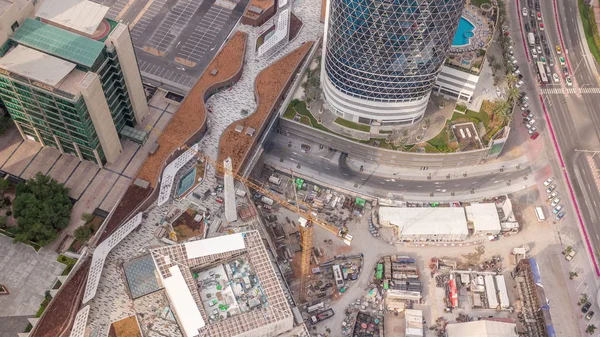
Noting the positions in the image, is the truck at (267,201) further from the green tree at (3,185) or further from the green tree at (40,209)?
the green tree at (3,185)


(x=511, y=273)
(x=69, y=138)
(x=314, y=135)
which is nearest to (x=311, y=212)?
(x=314, y=135)

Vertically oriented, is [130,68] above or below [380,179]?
above

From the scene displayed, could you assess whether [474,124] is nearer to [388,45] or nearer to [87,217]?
[388,45]

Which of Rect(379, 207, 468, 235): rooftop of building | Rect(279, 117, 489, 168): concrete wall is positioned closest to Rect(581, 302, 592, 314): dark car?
Rect(379, 207, 468, 235): rooftop of building

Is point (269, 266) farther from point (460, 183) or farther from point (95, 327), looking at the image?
point (460, 183)

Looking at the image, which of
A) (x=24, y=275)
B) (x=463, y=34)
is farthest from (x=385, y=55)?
(x=24, y=275)

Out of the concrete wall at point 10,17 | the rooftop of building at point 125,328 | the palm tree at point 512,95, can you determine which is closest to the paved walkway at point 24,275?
the rooftop of building at point 125,328
